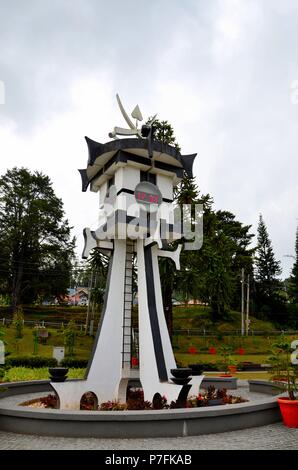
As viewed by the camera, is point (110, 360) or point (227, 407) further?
point (110, 360)

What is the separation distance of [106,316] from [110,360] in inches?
53.5

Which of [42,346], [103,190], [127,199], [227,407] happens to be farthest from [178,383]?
[42,346]

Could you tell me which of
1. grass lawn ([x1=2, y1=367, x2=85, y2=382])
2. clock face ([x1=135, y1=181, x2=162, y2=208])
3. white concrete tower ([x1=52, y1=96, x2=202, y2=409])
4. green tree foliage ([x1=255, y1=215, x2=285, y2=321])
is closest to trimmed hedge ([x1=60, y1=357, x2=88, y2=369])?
grass lawn ([x1=2, y1=367, x2=85, y2=382])


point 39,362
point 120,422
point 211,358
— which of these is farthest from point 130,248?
point 211,358

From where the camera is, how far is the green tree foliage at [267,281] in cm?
5600

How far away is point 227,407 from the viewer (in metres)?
8.81

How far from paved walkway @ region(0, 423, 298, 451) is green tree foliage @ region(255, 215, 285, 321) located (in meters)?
49.9

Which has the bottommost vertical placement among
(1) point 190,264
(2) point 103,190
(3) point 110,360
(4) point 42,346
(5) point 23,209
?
(4) point 42,346

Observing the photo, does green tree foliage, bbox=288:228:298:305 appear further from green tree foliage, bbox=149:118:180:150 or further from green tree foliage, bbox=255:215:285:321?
green tree foliage, bbox=149:118:180:150

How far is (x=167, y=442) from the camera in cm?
768

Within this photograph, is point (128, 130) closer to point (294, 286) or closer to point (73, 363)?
point (73, 363)

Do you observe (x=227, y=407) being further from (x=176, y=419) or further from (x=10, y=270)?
(x=10, y=270)

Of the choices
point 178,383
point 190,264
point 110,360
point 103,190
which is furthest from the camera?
point 190,264

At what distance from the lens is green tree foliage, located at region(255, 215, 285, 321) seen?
184ft
